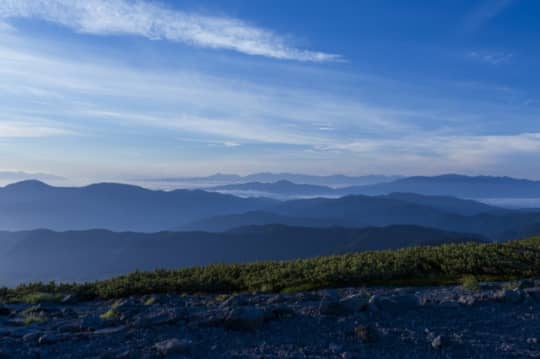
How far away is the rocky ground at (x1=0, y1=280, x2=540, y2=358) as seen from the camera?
25.3ft

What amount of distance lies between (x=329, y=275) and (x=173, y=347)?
29.8 feet

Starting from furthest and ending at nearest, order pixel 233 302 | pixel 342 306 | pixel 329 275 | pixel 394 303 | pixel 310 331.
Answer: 1. pixel 329 275
2. pixel 233 302
3. pixel 394 303
4. pixel 342 306
5. pixel 310 331

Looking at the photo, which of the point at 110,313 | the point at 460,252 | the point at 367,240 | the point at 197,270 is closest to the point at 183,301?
the point at 110,313

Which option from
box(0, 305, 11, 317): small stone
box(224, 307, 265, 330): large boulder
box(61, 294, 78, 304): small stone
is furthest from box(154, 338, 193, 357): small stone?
box(61, 294, 78, 304): small stone

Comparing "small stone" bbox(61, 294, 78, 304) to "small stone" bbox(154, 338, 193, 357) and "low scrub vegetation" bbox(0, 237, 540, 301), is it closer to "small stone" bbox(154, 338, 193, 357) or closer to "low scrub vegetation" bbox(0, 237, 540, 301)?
"low scrub vegetation" bbox(0, 237, 540, 301)

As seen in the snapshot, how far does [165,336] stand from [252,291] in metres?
6.79

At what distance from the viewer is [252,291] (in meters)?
15.2

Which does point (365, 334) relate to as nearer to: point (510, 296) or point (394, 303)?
point (394, 303)

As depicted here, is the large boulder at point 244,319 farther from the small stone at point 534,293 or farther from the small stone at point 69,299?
the small stone at point 69,299

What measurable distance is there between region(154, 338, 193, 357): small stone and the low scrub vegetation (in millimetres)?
7493

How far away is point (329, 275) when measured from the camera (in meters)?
15.9

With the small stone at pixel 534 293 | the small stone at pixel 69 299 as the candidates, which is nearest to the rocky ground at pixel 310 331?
the small stone at pixel 534 293

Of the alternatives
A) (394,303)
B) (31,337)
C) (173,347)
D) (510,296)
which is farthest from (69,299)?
(510,296)

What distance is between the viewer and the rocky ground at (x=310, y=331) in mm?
7699
